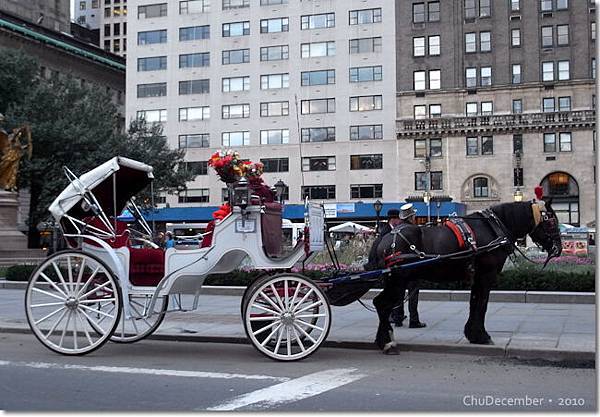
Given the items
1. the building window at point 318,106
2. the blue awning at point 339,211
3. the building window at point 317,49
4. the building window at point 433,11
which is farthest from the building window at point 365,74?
the blue awning at point 339,211

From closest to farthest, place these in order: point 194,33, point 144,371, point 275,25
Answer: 1. point 144,371
2. point 275,25
3. point 194,33

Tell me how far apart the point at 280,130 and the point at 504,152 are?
20687 millimetres

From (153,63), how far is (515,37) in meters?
35.1

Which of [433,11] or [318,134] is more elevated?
[433,11]

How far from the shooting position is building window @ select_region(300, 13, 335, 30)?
68.5 meters

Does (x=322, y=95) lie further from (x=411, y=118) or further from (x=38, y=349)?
(x=38, y=349)

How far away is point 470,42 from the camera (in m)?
65.1

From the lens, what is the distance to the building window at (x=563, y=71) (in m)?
62.8

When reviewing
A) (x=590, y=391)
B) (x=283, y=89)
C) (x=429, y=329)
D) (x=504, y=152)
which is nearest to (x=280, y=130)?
(x=283, y=89)

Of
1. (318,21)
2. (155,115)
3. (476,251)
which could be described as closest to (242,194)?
(476,251)

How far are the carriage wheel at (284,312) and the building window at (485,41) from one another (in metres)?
59.9

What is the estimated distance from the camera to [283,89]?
68.9 metres

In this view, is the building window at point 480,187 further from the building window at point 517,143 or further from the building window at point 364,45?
the building window at point 364,45

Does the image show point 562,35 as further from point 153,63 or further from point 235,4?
point 153,63
